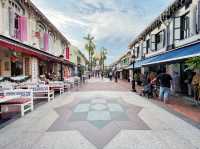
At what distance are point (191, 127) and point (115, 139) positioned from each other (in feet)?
8.15

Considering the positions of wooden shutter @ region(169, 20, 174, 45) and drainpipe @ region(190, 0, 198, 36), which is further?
wooden shutter @ region(169, 20, 174, 45)

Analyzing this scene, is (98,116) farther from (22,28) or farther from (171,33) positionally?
(171,33)

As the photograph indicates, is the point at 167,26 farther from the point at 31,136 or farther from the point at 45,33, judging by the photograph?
the point at 31,136

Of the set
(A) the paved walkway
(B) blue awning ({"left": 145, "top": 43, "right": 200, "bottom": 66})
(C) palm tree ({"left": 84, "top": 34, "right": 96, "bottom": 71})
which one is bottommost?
(A) the paved walkway

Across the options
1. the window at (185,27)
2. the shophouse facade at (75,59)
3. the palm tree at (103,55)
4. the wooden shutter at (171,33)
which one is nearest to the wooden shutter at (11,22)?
the wooden shutter at (171,33)

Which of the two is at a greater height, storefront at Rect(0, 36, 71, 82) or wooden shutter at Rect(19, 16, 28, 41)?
wooden shutter at Rect(19, 16, 28, 41)

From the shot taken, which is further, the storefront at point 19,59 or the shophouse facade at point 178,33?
the shophouse facade at point 178,33

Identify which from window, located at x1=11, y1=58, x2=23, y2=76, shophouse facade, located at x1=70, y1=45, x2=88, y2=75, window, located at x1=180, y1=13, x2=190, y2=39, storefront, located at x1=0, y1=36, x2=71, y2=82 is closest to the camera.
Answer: storefront, located at x1=0, y1=36, x2=71, y2=82

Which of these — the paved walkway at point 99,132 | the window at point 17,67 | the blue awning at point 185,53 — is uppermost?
the blue awning at point 185,53

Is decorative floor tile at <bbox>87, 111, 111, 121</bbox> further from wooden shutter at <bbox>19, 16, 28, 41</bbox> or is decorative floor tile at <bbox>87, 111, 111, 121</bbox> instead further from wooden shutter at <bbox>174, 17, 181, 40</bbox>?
wooden shutter at <bbox>174, 17, 181, 40</bbox>

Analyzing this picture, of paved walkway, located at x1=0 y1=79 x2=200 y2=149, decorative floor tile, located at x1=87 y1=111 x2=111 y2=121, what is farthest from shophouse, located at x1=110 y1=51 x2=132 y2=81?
paved walkway, located at x1=0 y1=79 x2=200 y2=149

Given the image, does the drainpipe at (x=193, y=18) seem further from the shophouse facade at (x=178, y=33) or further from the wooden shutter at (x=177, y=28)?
the wooden shutter at (x=177, y=28)

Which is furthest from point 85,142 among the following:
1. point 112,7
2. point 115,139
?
point 112,7

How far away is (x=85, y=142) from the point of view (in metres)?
4.14
